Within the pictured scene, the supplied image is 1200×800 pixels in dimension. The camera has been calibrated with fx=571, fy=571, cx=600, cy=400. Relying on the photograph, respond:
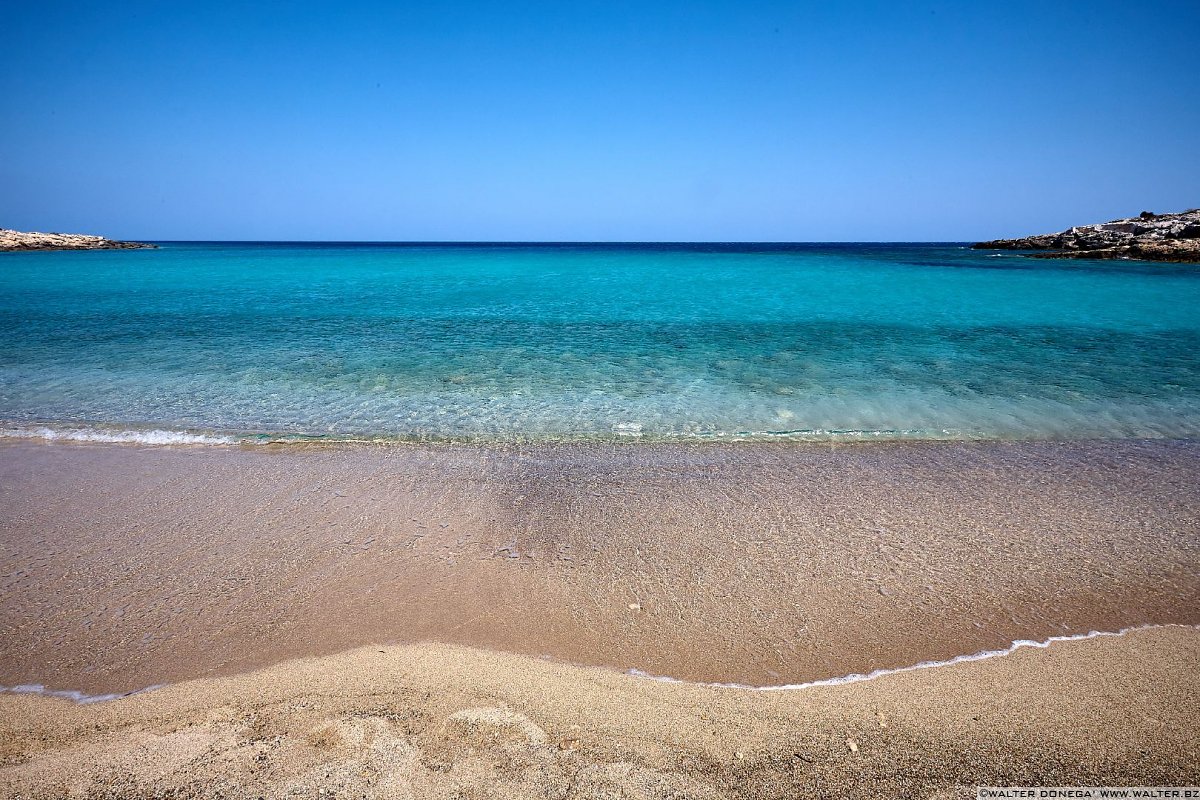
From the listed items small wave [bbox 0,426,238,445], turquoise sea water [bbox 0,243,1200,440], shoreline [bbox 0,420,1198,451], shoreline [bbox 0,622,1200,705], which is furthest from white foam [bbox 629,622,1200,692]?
small wave [bbox 0,426,238,445]

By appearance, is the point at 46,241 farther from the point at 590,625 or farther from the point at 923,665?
the point at 923,665

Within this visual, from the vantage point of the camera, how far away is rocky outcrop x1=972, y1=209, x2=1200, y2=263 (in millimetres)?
43469

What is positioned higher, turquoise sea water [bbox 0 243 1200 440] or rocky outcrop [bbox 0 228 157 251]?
rocky outcrop [bbox 0 228 157 251]

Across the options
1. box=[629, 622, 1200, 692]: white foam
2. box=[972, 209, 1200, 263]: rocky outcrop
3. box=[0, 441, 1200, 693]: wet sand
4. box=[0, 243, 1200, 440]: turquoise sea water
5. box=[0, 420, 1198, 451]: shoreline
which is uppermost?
box=[972, 209, 1200, 263]: rocky outcrop

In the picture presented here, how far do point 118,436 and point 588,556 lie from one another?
6.18 m

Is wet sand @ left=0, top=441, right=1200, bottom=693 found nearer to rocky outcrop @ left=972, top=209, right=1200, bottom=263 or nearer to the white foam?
the white foam

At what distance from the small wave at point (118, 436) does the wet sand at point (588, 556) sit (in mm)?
387

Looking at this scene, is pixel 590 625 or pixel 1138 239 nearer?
pixel 590 625

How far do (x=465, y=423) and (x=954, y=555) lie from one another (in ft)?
17.8

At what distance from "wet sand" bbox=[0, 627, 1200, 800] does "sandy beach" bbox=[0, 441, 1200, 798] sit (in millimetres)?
13

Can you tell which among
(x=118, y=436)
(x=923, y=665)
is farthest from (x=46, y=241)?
(x=923, y=665)

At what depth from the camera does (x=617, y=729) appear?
2559 millimetres

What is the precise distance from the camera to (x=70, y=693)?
2828 millimetres

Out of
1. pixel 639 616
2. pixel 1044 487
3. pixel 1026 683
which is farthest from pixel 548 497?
pixel 1044 487
